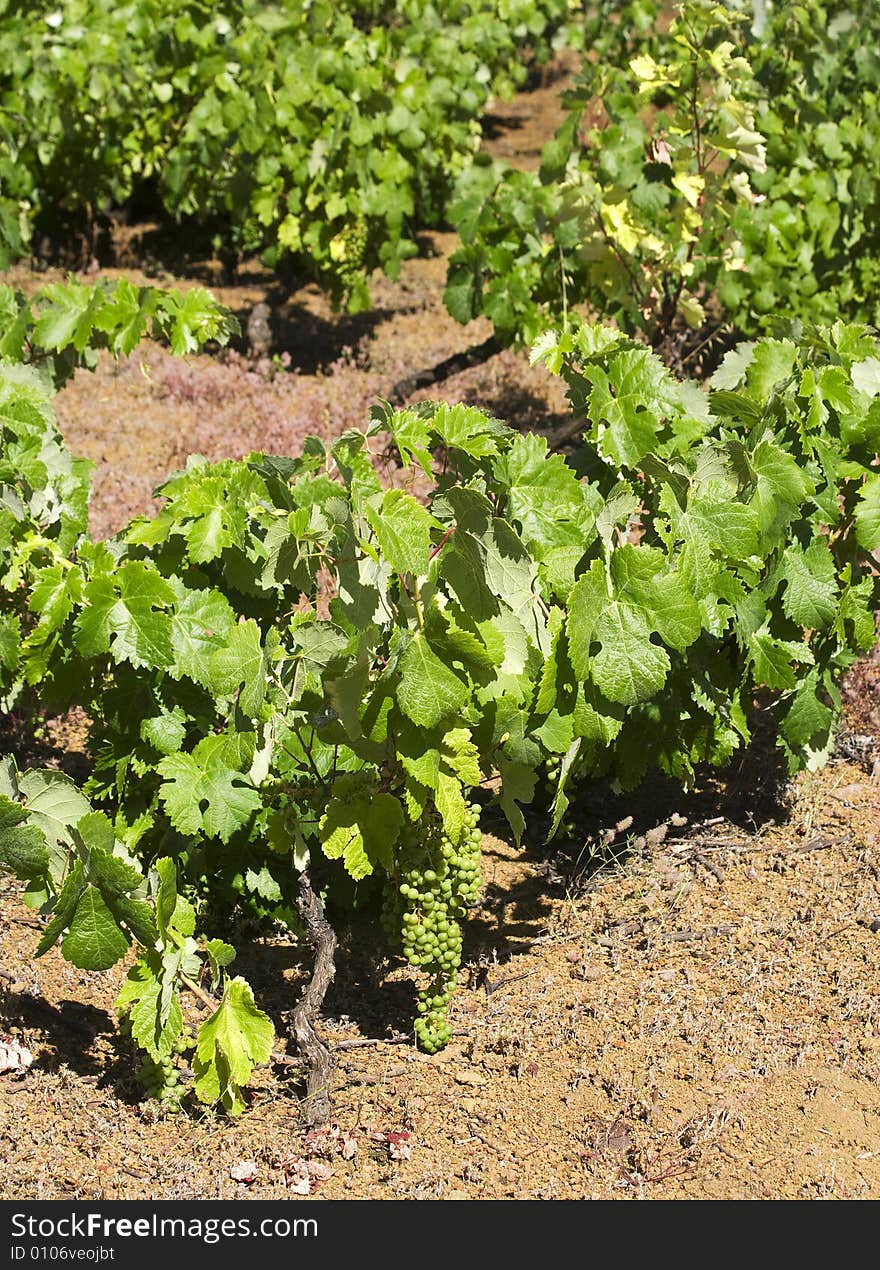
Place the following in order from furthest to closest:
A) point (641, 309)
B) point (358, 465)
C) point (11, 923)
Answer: point (641, 309), point (11, 923), point (358, 465)

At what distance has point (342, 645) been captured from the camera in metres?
2.90

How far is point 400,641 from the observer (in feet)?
9.12

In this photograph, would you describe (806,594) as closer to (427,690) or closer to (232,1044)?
(427,690)

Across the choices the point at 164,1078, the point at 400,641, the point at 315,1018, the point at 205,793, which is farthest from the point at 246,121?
the point at 164,1078

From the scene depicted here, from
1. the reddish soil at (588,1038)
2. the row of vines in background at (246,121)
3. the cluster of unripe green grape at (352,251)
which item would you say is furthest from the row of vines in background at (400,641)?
the row of vines in background at (246,121)

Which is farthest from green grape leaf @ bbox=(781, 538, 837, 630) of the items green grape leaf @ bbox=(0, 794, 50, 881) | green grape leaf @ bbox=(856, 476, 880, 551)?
green grape leaf @ bbox=(0, 794, 50, 881)

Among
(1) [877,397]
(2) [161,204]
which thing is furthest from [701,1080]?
(2) [161,204]

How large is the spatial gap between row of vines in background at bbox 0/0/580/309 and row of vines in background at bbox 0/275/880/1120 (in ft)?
13.5

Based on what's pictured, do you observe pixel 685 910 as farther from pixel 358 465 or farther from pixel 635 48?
pixel 635 48

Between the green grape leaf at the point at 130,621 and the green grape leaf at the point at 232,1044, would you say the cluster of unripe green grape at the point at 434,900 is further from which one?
the green grape leaf at the point at 130,621

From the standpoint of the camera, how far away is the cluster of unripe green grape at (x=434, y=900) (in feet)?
10.2

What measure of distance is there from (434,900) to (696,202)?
3.23 meters

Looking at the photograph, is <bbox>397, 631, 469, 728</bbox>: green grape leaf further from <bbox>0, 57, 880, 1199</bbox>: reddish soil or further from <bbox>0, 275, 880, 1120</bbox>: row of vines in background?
<bbox>0, 57, 880, 1199</bbox>: reddish soil

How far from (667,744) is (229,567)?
1194mm
